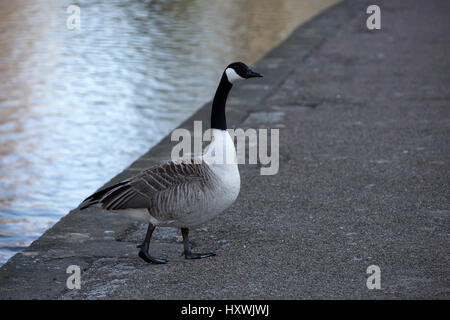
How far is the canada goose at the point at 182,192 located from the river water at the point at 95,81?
5.40ft

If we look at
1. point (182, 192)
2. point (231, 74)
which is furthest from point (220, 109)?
point (182, 192)

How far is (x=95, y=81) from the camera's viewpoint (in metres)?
12.2

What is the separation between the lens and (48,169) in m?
8.46

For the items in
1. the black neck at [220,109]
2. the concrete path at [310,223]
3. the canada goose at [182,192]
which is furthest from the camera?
the black neck at [220,109]

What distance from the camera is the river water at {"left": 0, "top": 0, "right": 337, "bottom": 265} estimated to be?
8.03 m

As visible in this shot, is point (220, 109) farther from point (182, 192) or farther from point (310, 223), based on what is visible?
point (310, 223)

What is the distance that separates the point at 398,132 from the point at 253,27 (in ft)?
29.9

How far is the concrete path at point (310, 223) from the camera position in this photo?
4773 millimetres

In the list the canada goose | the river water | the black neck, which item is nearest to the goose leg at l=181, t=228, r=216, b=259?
the canada goose

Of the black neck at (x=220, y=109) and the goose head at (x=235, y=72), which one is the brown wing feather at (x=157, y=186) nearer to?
the black neck at (x=220, y=109)

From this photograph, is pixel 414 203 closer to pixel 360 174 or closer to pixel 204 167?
pixel 360 174

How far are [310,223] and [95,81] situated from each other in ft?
23.5

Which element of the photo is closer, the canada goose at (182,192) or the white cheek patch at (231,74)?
the canada goose at (182,192)

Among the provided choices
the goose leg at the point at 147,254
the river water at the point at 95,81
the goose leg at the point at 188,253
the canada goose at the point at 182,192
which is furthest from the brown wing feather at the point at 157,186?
the river water at the point at 95,81
